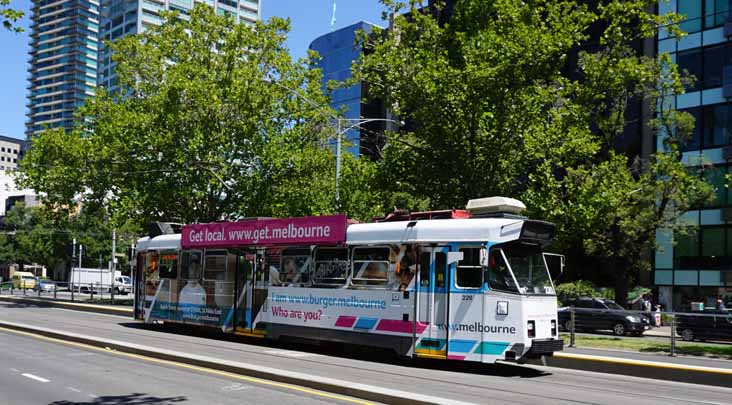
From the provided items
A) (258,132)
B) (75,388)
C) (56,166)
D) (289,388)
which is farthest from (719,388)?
(56,166)

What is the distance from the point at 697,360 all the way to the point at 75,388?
13.6 m

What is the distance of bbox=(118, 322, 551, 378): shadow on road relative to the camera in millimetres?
15500

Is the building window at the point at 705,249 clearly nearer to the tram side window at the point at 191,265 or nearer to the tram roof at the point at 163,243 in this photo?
the tram roof at the point at 163,243

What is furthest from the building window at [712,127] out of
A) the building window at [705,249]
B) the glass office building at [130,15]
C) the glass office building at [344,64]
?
the glass office building at [130,15]

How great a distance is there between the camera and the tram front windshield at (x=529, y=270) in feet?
48.2

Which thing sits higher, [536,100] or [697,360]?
[536,100]

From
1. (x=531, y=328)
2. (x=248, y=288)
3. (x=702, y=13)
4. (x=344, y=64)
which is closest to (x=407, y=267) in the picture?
(x=531, y=328)

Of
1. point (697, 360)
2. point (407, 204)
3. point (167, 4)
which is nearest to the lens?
point (697, 360)

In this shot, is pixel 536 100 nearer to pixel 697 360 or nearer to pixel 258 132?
pixel 697 360

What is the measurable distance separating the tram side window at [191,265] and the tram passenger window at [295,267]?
3.79 meters

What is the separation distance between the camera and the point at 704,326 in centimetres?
1905

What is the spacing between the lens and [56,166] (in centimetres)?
3875

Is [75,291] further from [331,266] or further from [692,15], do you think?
[692,15]

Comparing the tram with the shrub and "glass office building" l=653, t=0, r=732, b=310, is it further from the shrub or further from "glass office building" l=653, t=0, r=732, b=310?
"glass office building" l=653, t=0, r=732, b=310
